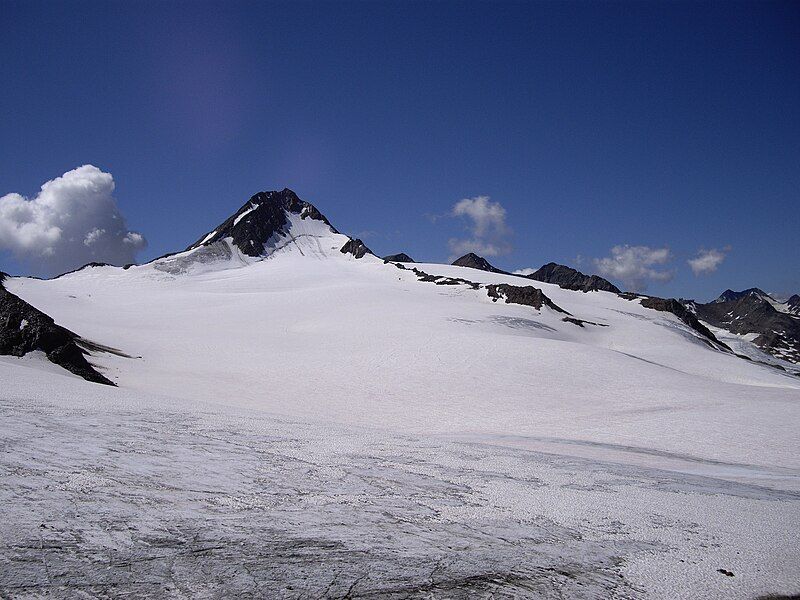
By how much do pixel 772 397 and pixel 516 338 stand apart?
532 inches

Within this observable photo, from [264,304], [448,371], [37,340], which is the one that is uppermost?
[264,304]

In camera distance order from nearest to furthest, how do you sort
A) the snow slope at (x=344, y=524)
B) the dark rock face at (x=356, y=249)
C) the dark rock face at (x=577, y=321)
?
the snow slope at (x=344, y=524) < the dark rock face at (x=577, y=321) < the dark rock face at (x=356, y=249)

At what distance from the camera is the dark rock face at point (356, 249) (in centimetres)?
10574

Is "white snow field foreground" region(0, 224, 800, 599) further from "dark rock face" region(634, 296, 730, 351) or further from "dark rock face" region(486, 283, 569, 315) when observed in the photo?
"dark rock face" region(634, 296, 730, 351)

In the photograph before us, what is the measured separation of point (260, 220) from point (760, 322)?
177363 mm

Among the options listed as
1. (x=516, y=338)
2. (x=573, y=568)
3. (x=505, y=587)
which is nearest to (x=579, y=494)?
(x=573, y=568)

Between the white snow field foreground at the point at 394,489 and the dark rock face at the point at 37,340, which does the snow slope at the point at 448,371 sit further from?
the dark rock face at the point at 37,340

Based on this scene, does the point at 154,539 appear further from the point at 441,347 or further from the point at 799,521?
the point at 441,347

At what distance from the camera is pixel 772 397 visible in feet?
62.1

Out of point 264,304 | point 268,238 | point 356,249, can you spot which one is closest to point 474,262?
point 356,249

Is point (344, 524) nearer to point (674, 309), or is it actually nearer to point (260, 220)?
point (674, 309)

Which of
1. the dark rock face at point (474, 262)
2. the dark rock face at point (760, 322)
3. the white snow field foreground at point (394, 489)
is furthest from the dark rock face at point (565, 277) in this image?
the white snow field foreground at point (394, 489)

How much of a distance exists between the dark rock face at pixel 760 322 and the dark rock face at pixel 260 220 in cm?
13448

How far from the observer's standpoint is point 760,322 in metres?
158
